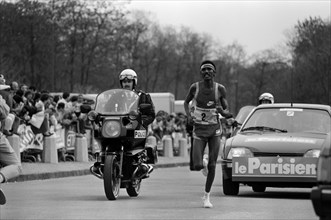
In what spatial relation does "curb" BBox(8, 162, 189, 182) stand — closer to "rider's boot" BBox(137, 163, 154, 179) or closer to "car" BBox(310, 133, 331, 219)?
"rider's boot" BBox(137, 163, 154, 179)

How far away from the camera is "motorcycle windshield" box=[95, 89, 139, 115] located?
1728cm

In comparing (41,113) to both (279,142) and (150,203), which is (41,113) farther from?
(150,203)

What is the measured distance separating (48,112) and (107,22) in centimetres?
4891

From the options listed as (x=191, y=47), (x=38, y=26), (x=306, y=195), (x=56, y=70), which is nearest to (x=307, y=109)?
(x=306, y=195)

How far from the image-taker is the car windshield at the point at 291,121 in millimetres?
17938

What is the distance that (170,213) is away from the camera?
14.0m

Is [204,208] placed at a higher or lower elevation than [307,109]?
lower

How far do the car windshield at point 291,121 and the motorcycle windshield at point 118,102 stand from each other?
211 cm

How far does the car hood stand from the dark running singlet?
1.46 m

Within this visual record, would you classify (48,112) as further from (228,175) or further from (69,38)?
(69,38)

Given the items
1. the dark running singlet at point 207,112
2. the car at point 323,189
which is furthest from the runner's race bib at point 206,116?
the car at point 323,189

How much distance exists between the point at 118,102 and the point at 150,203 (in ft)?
6.98

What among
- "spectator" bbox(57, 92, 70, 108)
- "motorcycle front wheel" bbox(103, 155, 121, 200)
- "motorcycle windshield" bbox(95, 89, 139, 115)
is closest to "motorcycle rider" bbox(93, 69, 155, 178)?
"motorcycle windshield" bbox(95, 89, 139, 115)

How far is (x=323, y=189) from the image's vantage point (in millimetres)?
7293
